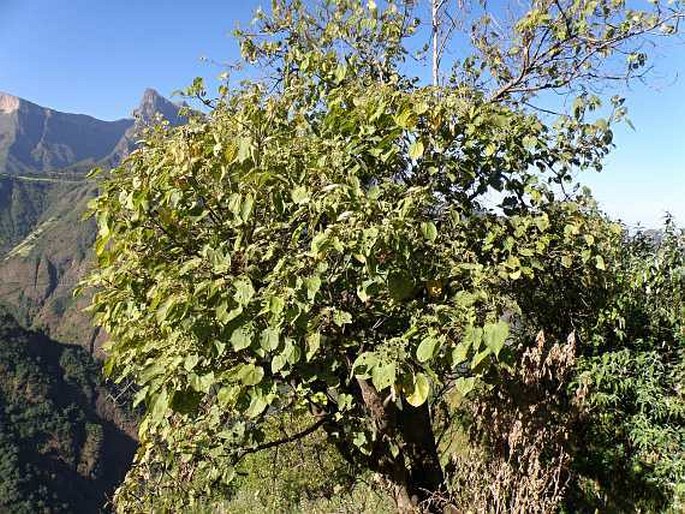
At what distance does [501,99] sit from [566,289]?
241cm

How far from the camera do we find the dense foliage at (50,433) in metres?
95.4

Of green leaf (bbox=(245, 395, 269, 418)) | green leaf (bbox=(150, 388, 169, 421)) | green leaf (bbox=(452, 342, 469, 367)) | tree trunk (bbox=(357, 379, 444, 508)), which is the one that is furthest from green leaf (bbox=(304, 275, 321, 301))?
tree trunk (bbox=(357, 379, 444, 508))

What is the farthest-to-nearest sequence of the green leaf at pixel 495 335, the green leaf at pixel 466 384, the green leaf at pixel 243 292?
the green leaf at pixel 466 384, the green leaf at pixel 243 292, the green leaf at pixel 495 335

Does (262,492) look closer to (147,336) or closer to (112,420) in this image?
(147,336)

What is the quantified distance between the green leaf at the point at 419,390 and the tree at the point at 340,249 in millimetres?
15

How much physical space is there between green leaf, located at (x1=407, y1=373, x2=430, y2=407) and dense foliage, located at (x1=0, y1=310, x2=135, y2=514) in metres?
106

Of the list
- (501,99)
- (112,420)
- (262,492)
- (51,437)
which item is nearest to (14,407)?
(51,437)

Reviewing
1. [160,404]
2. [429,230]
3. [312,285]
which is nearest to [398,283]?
[429,230]

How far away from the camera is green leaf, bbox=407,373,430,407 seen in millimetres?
3086

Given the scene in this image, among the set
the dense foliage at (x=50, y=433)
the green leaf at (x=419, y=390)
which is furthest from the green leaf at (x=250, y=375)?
the dense foliage at (x=50, y=433)

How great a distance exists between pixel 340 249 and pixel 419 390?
938 millimetres

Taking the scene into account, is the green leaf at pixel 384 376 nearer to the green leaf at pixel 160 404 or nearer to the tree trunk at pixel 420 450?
the green leaf at pixel 160 404

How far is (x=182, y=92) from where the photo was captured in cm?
572

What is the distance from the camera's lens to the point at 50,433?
11200 centimetres
